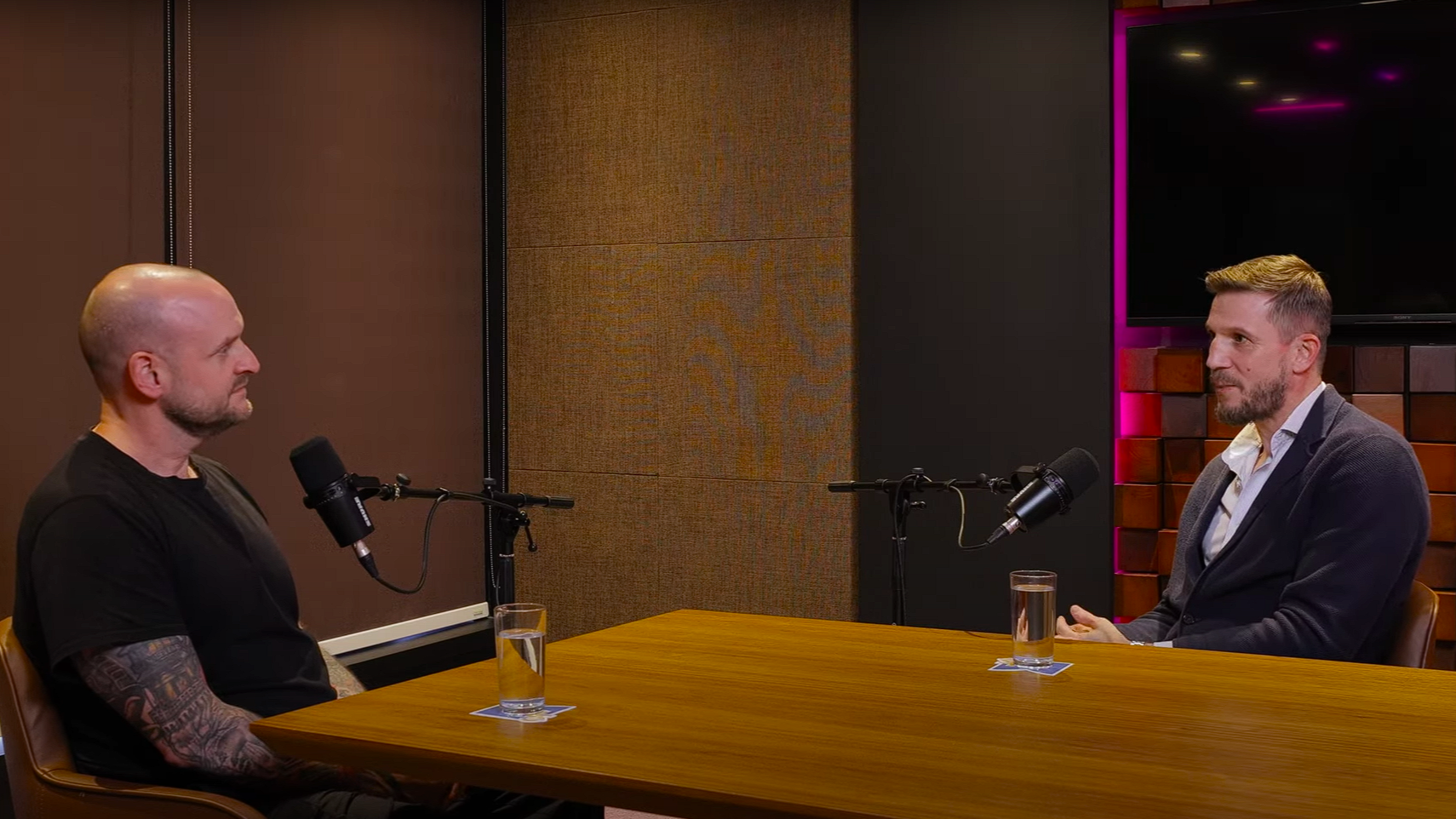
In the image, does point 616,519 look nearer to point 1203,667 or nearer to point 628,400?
point 628,400

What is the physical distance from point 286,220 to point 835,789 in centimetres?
328

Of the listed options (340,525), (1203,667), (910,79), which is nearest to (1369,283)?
(910,79)

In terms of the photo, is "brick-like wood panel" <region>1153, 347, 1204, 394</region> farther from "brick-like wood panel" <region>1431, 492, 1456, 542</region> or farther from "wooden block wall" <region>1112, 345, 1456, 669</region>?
"brick-like wood panel" <region>1431, 492, 1456, 542</region>

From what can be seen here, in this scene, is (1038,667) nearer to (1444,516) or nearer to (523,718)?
(523,718)

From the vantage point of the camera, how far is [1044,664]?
2156 mm

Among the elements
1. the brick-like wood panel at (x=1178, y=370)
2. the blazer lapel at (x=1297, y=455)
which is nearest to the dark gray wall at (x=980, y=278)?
the brick-like wood panel at (x=1178, y=370)

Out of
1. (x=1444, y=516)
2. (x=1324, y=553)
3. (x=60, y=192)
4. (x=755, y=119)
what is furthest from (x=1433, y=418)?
Answer: (x=60, y=192)

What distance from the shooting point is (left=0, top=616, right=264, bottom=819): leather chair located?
196 centimetres

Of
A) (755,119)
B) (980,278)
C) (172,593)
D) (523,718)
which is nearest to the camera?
(523,718)

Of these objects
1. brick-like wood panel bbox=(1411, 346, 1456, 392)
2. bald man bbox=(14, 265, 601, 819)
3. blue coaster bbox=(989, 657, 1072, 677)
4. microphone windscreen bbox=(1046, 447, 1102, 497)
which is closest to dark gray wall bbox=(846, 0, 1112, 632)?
brick-like wood panel bbox=(1411, 346, 1456, 392)

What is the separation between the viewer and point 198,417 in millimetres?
2359

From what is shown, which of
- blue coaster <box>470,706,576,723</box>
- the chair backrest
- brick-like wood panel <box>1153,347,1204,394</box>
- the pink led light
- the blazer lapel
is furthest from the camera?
brick-like wood panel <box>1153,347,1204,394</box>

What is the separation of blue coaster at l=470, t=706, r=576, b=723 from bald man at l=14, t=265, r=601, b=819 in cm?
28

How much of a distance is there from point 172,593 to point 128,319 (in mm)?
487
